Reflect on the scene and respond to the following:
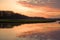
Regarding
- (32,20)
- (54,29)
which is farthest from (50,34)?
(32,20)

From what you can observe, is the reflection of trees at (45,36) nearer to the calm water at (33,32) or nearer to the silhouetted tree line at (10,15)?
the calm water at (33,32)

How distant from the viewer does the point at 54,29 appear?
2227 mm

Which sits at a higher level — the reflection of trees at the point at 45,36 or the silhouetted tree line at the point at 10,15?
the silhouetted tree line at the point at 10,15

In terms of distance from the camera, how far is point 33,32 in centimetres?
222

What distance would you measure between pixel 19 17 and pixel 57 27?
0.38 m

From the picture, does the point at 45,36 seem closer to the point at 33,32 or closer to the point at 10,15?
the point at 33,32

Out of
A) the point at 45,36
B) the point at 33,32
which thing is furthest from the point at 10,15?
the point at 45,36

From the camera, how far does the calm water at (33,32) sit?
2211mm

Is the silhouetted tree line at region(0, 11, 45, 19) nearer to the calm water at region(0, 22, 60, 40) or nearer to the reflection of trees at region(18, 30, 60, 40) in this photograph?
the calm water at region(0, 22, 60, 40)

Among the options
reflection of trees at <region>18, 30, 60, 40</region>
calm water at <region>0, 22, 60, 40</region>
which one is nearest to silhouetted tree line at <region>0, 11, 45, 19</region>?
calm water at <region>0, 22, 60, 40</region>

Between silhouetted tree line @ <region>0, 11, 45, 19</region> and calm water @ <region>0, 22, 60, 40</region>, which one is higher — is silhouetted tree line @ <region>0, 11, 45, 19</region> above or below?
above

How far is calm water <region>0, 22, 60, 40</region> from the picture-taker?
221 cm

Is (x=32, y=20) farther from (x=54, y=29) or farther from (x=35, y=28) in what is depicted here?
(x=54, y=29)

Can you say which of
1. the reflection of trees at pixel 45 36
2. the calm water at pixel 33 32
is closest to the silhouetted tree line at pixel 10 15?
the calm water at pixel 33 32
